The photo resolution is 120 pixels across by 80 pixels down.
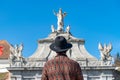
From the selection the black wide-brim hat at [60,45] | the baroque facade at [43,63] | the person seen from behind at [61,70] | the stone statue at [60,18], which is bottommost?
the person seen from behind at [61,70]

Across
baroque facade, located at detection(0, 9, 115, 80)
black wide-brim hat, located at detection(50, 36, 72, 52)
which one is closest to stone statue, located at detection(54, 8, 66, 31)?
baroque facade, located at detection(0, 9, 115, 80)

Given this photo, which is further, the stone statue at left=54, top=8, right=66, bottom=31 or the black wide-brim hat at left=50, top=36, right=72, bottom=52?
the stone statue at left=54, top=8, right=66, bottom=31

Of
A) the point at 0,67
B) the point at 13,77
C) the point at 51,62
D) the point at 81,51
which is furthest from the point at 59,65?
the point at 0,67

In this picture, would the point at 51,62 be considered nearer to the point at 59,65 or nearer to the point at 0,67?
the point at 59,65

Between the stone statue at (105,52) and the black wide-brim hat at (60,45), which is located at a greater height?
the stone statue at (105,52)

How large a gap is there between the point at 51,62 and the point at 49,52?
115ft

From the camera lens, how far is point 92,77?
40312 millimetres

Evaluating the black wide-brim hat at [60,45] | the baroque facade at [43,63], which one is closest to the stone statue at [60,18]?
the baroque facade at [43,63]

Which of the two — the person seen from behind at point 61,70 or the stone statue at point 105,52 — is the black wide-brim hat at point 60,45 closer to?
the person seen from behind at point 61,70

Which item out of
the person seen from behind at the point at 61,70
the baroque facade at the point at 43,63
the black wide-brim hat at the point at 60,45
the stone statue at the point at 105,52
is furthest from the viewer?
the stone statue at the point at 105,52

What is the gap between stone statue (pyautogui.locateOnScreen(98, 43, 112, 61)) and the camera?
134ft

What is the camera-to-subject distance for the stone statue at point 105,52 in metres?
40.9

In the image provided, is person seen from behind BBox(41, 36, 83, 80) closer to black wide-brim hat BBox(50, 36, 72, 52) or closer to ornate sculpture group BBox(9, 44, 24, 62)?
black wide-brim hat BBox(50, 36, 72, 52)

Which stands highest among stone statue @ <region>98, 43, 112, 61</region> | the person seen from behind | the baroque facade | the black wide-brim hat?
stone statue @ <region>98, 43, 112, 61</region>
